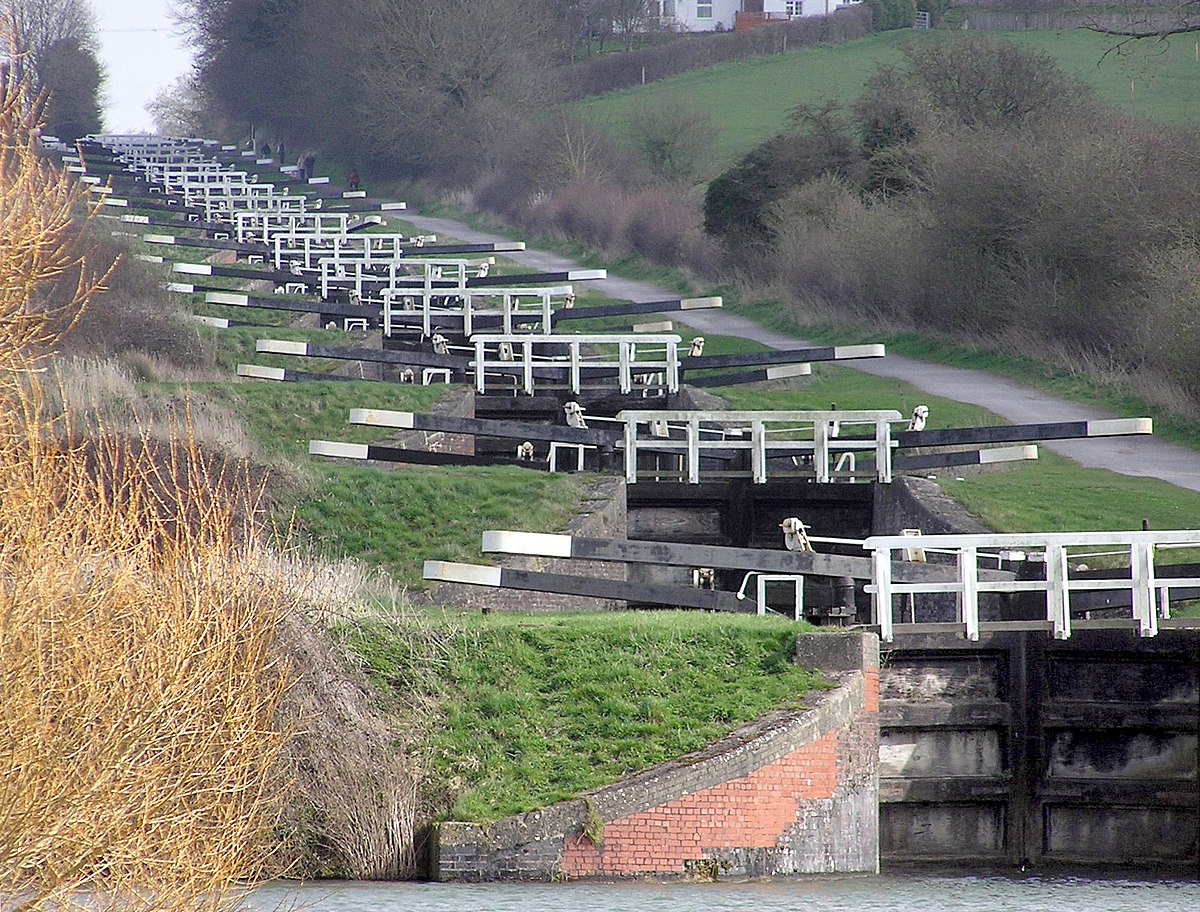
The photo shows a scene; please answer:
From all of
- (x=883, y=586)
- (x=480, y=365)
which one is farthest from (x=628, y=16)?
(x=883, y=586)

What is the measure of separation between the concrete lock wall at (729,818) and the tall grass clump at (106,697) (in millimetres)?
2523

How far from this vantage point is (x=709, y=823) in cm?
1516

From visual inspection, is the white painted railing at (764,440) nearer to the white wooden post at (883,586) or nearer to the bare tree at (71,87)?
the white wooden post at (883,586)

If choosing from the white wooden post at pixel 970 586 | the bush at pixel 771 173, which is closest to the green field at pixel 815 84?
the bush at pixel 771 173

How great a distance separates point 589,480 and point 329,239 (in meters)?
26.5

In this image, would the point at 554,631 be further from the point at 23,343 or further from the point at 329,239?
the point at 329,239

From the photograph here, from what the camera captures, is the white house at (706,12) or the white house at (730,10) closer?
the white house at (730,10)

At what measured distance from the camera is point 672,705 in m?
16.1

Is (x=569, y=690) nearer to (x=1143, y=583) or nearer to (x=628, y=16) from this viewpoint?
(x=1143, y=583)

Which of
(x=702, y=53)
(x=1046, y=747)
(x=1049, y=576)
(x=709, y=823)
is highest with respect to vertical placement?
(x=702, y=53)

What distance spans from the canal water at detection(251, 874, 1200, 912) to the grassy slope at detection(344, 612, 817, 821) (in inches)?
38.3

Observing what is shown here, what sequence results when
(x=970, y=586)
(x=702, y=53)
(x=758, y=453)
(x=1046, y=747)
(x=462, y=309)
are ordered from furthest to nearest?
(x=702, y=53)
(x=462, y=309)
(x=758, y=453)
(x=1046, y=747)
(x=970, y=586)

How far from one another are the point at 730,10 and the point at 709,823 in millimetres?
100743

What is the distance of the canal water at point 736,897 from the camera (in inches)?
543
